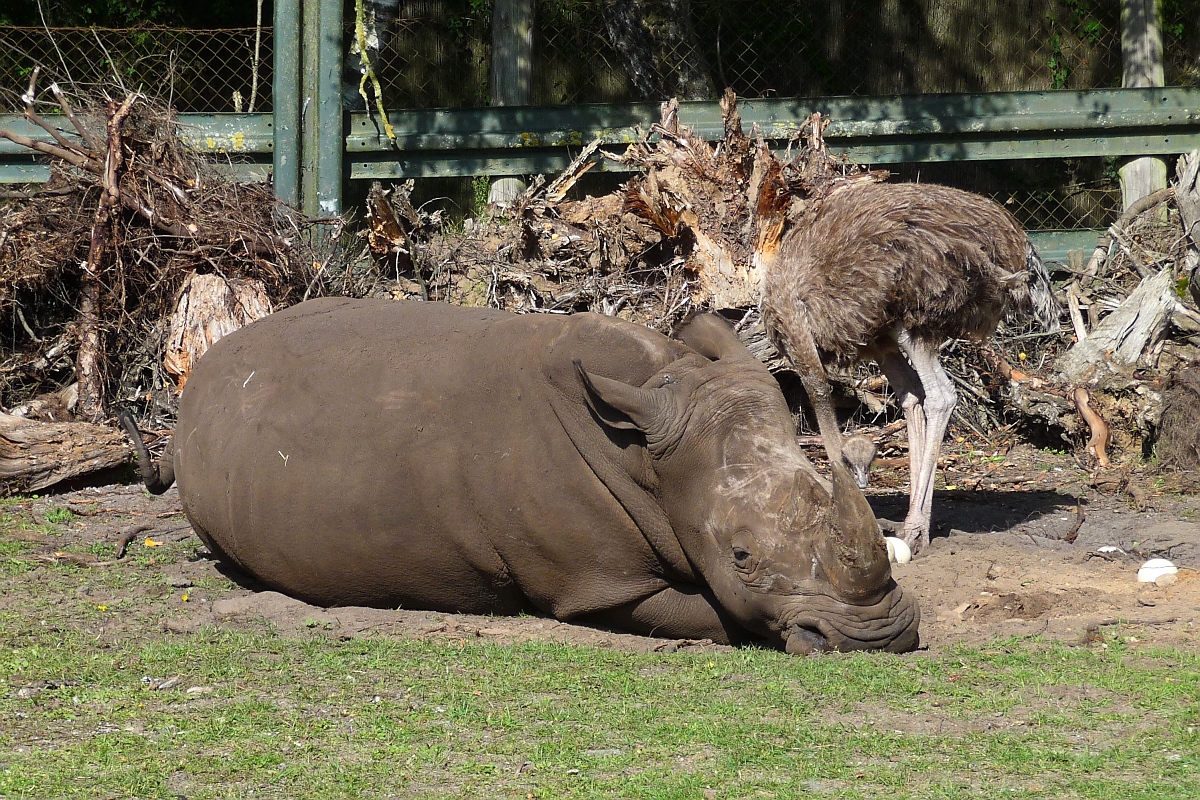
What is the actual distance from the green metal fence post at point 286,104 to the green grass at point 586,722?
590 cm

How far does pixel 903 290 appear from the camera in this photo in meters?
6.57

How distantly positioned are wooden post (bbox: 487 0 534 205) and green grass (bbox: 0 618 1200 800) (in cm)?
645

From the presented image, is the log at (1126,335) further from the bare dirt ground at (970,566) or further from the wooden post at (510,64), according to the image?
the wooden post at (510,64)

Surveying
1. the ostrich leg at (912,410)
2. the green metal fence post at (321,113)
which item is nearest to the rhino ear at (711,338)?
the ostrich leg at (912,410)

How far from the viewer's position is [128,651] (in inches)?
211

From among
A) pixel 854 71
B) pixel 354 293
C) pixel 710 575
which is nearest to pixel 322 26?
pixel 354 293

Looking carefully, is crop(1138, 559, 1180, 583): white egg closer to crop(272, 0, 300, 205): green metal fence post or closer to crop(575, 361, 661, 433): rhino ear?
crop(575, 361, 661, 433): rhino ear

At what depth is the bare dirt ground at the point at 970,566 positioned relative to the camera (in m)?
5.61

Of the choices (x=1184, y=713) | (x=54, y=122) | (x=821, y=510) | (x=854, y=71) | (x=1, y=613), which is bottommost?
(x=1, y=613)

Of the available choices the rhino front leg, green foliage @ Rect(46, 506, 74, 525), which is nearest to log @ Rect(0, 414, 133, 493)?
green foliage @ Rect(46, 506, 74, 525)

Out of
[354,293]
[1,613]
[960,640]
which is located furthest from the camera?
[354,293]

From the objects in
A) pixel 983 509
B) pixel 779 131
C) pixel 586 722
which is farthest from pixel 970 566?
pixel 779 131

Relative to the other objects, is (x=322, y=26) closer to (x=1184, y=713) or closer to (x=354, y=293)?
(x=354, y=293)

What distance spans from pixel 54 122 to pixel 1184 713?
31.9 ft
